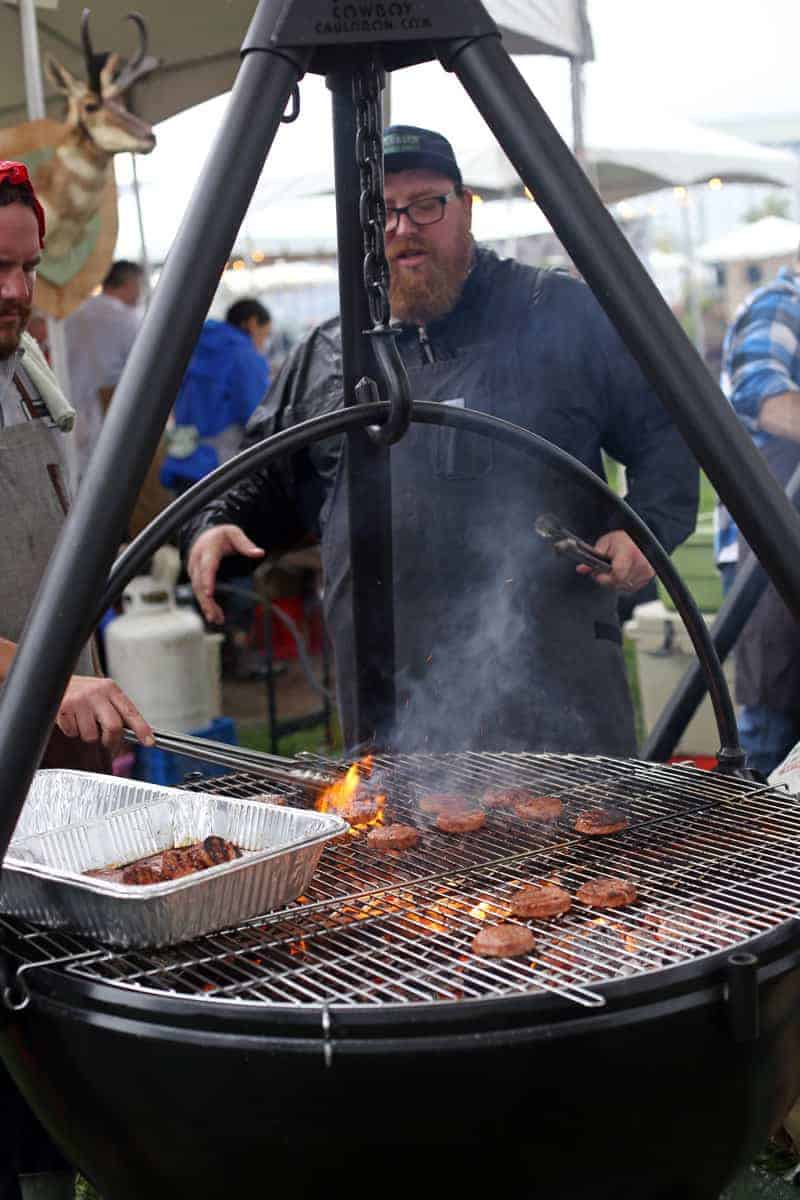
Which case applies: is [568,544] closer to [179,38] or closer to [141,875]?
[141,875]

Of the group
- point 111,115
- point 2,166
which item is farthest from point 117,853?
point 111,115

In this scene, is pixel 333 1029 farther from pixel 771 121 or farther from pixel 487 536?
pixel 771 121

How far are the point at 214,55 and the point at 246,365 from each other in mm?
2432

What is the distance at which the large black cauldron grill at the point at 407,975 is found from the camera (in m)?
1.58

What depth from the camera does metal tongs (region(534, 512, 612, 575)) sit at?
10.0 feet

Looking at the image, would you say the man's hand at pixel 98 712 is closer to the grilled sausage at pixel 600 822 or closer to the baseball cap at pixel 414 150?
the grilled sausage at pixel 600 822

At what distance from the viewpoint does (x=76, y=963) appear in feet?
5.75

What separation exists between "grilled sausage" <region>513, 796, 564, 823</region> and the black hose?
1.47ft

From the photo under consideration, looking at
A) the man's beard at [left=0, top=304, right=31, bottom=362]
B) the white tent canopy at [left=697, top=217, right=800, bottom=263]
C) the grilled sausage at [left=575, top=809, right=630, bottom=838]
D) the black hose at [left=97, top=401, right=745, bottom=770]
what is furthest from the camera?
the white tent canopy at [left=697, top=217, right=800, bottom=263]

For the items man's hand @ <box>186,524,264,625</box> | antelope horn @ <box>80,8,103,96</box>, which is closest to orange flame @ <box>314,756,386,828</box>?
man's hand @ <box>186,524,264,625</box>

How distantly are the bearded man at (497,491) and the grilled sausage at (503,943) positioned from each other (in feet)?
4.99

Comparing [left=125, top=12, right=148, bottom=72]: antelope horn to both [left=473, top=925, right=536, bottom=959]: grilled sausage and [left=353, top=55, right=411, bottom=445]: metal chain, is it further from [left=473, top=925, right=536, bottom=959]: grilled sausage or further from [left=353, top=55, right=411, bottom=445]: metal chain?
[left=473, top=925, right=536, bottom=959]: grilled sausage

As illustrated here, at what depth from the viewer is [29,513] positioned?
9.61 feet

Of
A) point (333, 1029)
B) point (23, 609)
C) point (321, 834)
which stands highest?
point (23, 609)
